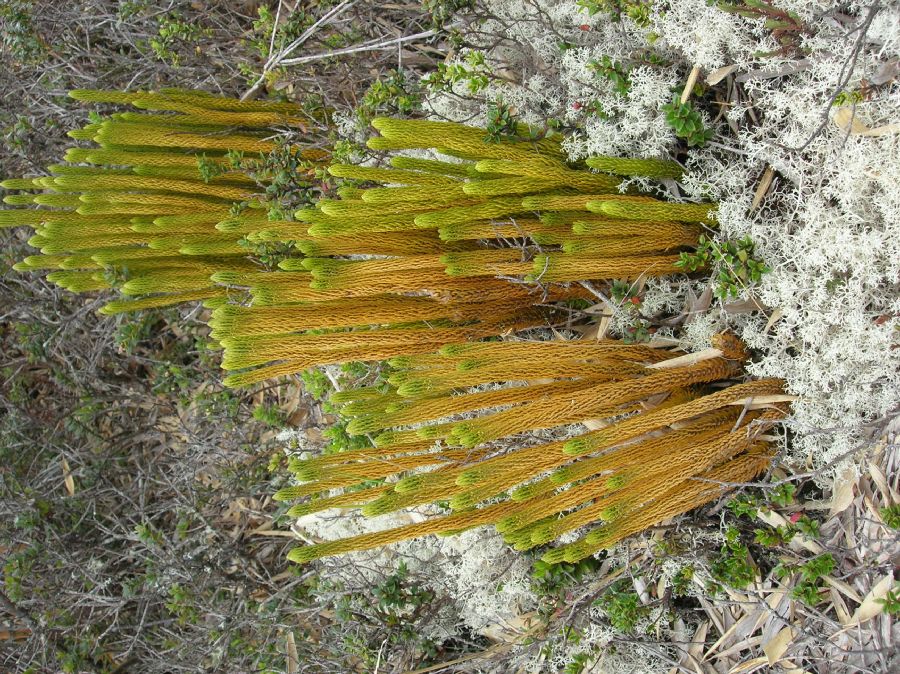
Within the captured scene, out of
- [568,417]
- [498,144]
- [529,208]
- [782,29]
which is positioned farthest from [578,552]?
[782,29]

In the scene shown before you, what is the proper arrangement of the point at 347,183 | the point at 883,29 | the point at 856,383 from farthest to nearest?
the point at 347,183
the point at 856,383
the point at 883,29

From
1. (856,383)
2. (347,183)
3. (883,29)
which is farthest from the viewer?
(347,183)

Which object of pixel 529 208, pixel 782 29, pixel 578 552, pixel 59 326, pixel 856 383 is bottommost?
pixel 59 326

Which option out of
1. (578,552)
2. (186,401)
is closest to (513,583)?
(578,552)

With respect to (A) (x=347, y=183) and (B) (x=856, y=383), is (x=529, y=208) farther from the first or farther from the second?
(B) (x=856, y=383)

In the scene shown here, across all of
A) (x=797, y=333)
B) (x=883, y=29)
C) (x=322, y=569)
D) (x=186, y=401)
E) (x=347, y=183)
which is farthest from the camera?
(x=186, y=401)

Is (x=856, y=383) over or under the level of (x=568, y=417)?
over

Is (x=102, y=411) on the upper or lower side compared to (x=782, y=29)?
lower

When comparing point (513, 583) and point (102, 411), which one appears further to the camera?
point (102, 411)

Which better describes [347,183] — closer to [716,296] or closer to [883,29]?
[716,296]
